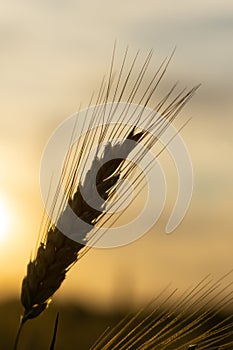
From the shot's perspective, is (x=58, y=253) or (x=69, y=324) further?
(x=69, y=324)

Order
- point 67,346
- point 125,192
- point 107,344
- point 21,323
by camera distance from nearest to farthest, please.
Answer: point 21,323 < point 107,344 < point 125,192 < point 67,346

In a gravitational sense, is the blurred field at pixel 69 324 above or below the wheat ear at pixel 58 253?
above

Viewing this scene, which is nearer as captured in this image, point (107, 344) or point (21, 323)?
point (21, 323)

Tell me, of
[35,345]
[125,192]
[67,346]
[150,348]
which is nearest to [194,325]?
[150,348]

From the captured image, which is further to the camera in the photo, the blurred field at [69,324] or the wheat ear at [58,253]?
the blurred field at [69,324]

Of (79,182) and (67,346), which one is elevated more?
(67,346)

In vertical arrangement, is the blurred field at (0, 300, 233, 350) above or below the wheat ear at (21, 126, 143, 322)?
above

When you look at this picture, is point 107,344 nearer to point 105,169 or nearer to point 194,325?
point 194,325

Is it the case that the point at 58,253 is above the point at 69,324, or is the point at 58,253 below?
below

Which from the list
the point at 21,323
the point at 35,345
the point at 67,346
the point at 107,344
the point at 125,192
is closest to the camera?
the point at 21,323

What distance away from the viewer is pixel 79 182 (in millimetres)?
2014

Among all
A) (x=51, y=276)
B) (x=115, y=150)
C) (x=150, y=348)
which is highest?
(x=115, y=150)

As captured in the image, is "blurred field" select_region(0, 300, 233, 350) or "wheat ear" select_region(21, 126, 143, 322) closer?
"wheat ear" select_region(21, 126, 143, 322)

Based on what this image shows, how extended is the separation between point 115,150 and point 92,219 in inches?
7.1
